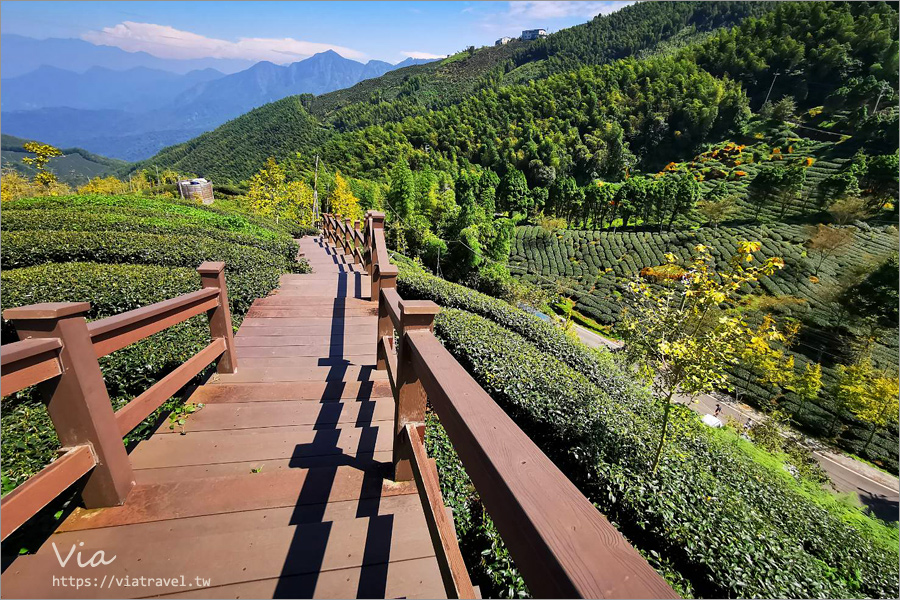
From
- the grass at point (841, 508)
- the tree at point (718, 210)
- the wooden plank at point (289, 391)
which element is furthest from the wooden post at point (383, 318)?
the tree at point (718, 210)

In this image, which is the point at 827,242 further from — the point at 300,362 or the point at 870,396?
the point at 300,362

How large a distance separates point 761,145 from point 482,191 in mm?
57053

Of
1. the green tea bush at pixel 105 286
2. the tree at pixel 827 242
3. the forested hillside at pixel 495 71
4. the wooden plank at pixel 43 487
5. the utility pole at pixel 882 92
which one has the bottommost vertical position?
the tree at pixel 827 242

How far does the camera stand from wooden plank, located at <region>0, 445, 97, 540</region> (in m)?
1.25

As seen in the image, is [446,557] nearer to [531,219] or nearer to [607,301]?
[607,301]

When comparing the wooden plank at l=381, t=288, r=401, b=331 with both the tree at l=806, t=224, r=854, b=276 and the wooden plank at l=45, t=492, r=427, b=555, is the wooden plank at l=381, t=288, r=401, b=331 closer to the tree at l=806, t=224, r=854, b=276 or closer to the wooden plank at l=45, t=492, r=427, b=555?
the wooden plank at l=45, t=492, r=427, b=555

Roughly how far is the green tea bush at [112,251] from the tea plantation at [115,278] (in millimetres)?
12

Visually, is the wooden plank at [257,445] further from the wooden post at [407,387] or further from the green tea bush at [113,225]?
the green tea bush at [113,225]

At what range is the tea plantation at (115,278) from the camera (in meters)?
2.58

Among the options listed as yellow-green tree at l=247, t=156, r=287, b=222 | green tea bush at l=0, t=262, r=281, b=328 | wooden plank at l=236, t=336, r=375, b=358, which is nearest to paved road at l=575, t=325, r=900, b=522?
wooden plank at l=236, t=336, r=375, b=358

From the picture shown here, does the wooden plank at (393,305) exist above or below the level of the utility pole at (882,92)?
below

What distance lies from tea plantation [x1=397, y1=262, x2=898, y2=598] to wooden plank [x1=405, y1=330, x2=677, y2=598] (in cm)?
205

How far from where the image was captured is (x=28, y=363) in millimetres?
1304

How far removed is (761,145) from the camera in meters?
71.4
